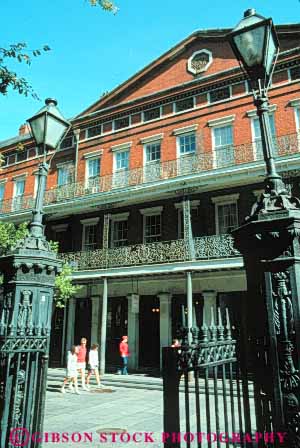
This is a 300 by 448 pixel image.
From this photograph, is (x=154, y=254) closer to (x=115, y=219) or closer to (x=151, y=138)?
(x=115, y=219)

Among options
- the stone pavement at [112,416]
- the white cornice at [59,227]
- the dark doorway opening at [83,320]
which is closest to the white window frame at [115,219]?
the white cornice at [59,227]

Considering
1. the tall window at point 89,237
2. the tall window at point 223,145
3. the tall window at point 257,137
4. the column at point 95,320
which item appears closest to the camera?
the tall window at point 257,137

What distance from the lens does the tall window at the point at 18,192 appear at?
72.7ft

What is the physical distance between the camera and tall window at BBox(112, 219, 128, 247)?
18344 millimetres

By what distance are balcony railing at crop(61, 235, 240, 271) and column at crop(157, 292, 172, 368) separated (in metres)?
2.06

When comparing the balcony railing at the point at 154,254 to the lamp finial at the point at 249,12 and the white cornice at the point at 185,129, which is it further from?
the lamp finial at the point at 249,12

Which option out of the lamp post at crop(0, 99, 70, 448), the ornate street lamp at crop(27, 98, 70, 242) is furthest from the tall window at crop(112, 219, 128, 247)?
the lamp post at crop(0, 99, 70, 448)

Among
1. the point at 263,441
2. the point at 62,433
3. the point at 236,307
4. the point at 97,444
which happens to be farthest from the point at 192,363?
the point at 236,307

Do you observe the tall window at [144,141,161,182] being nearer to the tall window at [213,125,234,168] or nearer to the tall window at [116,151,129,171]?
the tall window at [116,151,129,171]

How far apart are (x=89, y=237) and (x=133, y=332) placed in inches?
226

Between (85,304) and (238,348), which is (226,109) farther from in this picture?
(238,348)

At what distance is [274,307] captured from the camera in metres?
2.48

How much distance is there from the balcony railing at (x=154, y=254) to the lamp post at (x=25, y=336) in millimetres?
10111

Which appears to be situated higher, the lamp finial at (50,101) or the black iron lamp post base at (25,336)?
the lamp finial at (50,101)
